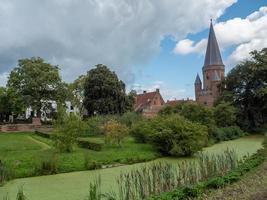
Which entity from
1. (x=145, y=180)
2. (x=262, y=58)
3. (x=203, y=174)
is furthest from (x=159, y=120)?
(x=262, y=58)

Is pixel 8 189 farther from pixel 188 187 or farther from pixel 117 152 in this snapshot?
pixel 117 152

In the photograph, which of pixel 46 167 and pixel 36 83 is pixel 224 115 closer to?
pixel 36 83

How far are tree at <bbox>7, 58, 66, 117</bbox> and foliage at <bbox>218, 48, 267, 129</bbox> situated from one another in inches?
874

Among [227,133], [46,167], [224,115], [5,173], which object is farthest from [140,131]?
[5,173]

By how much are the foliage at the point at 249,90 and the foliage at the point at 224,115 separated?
3.81 metres

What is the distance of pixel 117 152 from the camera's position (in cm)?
2273

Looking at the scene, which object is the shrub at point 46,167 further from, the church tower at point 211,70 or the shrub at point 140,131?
the church tower at point 211,70

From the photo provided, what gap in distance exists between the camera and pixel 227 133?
37781 mm

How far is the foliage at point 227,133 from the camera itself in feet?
116

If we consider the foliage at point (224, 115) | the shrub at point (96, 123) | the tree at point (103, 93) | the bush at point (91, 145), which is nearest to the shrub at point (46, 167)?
the bush at point (91, 145)

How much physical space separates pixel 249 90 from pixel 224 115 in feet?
23.2

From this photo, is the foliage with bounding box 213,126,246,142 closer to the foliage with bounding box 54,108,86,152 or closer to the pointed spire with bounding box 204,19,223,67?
the foliage with bounding box 54,108,86,152

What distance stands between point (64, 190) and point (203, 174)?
497 cm

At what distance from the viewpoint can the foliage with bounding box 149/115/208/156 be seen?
925 inches
